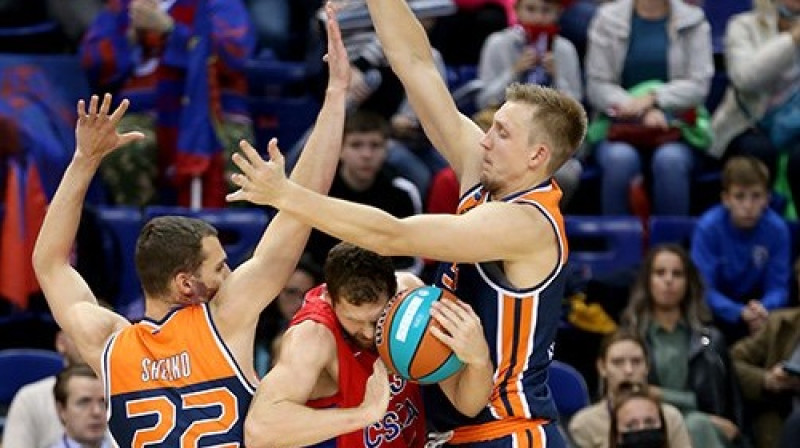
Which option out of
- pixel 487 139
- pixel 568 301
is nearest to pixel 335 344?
pixel 487 139

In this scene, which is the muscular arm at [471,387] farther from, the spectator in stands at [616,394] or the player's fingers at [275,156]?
the spectator in stands at [616,394]

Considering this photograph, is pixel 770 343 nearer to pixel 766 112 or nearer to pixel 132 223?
pixel 766 112

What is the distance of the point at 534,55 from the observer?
11.2 metres

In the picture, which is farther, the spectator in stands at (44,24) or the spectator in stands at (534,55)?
the spectator in stands at (44,24)

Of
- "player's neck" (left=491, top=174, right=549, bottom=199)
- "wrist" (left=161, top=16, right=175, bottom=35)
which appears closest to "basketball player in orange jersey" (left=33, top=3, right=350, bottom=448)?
"player's neck" (left=491, top=174, right=549, bottom=199)

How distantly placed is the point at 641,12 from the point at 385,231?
543 cm

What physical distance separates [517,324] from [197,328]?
106cm

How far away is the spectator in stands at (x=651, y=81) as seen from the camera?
1122cm

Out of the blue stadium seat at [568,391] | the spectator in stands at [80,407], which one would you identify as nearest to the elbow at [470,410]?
the spectator in stands at [80,407]

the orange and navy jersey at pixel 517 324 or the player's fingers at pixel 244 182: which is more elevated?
the player's fingers at pixel 244 182

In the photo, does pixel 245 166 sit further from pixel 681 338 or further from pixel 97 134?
pixel 681 338

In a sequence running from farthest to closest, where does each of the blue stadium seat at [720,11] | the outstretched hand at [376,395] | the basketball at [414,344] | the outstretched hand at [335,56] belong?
1. the blue stadium seat at [720,11]
2. the outstretched hand at [335,56]
3. the outstretched hand at [376,395]
4. the basketball at [414,344]

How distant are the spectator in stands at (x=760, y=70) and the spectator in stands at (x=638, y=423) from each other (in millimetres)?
2447

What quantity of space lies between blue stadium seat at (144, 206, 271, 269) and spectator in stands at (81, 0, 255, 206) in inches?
13.1
